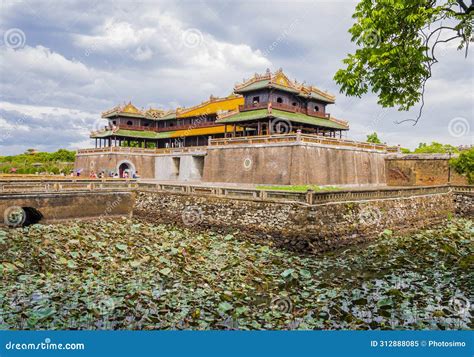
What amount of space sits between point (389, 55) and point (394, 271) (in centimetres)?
851

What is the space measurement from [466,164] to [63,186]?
28.9 metres

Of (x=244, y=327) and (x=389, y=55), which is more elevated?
(x=389, y=55)

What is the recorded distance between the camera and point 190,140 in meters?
42.0

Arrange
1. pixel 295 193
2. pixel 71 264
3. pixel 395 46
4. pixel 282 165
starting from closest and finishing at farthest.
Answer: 1. pixel 395 46
2. pixel 71 264
3. pixel 295 193
4. pixel 282 165

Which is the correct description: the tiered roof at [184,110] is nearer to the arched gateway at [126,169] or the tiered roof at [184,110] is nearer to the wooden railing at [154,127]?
the wooden railing at [154,127]

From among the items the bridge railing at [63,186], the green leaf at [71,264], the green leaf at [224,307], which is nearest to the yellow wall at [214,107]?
the bridge railing at [63,186]

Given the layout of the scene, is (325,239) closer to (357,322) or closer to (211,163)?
(357,322)

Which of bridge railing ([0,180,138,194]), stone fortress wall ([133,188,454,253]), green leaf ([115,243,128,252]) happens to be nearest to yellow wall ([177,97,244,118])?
bridge railing ([0,180,138,194])

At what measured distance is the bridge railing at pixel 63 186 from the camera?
2022cm

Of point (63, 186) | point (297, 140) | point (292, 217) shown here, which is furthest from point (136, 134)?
point (292, 217)

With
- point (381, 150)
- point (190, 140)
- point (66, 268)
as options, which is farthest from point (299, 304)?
point (190, 140)

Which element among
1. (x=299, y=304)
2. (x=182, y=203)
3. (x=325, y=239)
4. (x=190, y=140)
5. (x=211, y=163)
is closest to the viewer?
(x=299, y=304)

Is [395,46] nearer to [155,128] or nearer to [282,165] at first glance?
[282,165]

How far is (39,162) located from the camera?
57062 millimetres
